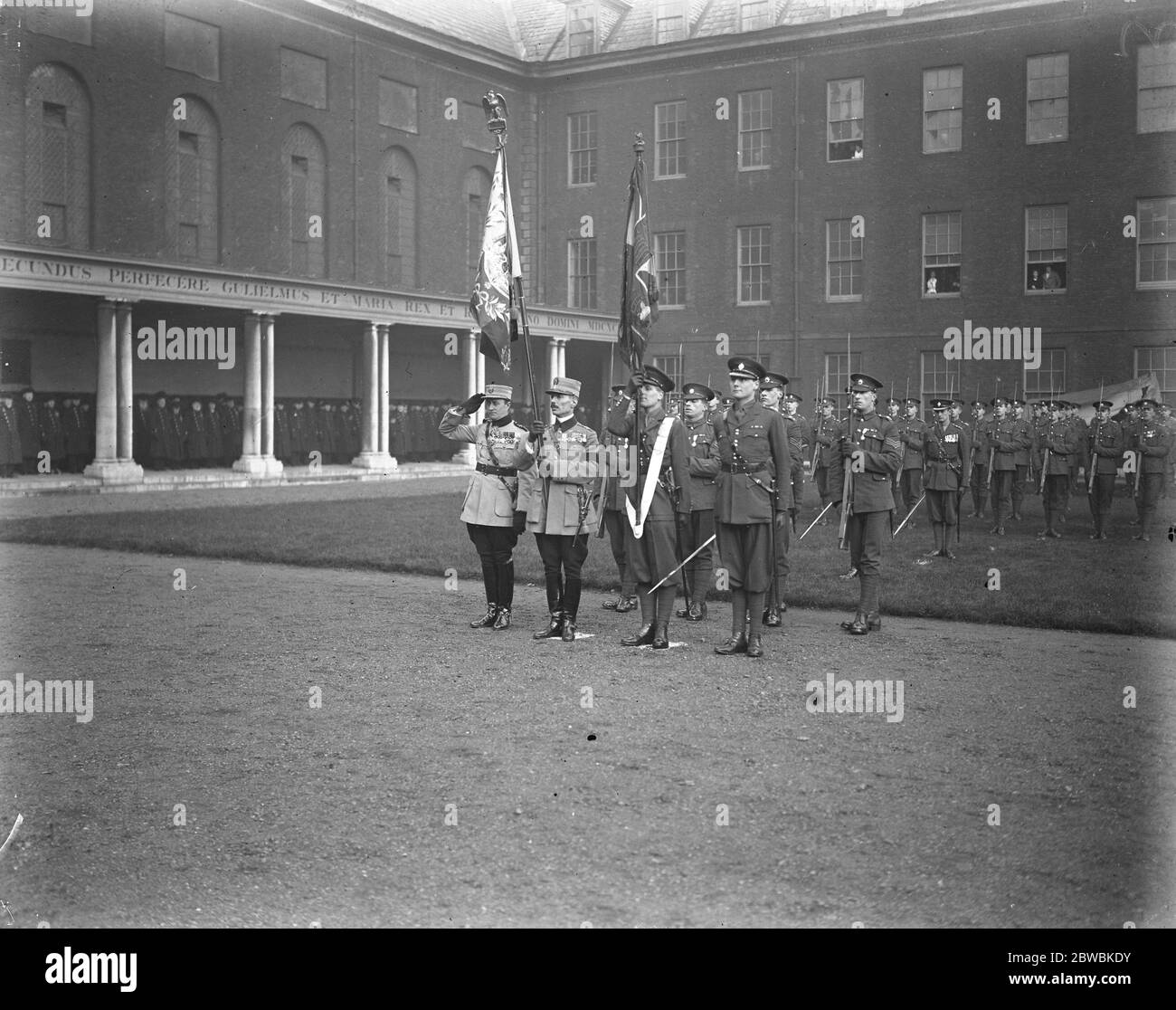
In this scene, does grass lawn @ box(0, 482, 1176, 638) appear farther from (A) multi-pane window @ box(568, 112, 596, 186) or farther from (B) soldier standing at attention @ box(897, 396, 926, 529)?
(A) multi-pane window @ box(568, 112, 596, 186)

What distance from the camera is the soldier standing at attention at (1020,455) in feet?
64.7

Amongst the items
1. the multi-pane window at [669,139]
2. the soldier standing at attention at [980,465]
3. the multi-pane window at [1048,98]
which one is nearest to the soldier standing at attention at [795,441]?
the soldier standing at attention at [980,465]

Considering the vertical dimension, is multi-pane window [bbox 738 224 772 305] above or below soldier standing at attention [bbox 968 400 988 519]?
above

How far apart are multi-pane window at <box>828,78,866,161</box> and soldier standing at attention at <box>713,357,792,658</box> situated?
94.7ft

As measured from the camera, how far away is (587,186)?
4138 centimetres

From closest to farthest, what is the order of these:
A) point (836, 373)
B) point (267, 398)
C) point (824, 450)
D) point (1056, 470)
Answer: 1. point (1056, 470)
2. point (824, 450)
3. point (267, 398)
4. point (836, 373)

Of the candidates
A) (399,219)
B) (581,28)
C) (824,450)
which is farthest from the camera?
(581,28)

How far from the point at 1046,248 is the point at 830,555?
874 inches

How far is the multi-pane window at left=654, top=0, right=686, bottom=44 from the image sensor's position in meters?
39.7

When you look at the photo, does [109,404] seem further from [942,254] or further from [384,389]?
[942,254]

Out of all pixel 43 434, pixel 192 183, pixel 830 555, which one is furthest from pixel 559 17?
pixel 830 555

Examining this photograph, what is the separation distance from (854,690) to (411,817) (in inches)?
138

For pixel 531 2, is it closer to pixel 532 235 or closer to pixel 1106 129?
pixel 532 235

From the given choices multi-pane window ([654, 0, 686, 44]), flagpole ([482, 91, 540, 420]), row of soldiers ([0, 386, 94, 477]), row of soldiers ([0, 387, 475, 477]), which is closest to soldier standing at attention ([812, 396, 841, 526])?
flagpole ([482, 91, 540, 420])
